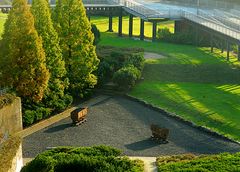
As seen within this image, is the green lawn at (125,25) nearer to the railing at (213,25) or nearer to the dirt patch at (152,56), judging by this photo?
the railing at (213,25)

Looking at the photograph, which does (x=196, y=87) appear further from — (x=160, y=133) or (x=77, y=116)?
(x=77, y=116)

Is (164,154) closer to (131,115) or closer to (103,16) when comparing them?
(131,115)

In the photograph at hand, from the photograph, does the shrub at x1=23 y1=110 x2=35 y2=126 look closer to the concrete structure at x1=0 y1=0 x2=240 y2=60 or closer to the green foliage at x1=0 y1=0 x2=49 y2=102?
the green foliage at x1=0 y1=0 x2=49 y2=102

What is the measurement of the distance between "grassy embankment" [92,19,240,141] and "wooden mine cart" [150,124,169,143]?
4.47m

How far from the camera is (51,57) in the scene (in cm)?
3834

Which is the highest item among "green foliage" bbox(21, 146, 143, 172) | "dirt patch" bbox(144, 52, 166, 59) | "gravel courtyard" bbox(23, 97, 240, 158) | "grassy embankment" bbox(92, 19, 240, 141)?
"green foliage" bbox(21, 146, 143, 172)

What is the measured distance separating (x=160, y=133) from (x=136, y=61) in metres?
17.4

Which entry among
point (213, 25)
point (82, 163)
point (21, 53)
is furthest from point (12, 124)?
point (213, 25)

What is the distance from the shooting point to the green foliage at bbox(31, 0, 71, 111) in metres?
37.6

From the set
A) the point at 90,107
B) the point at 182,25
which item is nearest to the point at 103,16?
the point at 182,25

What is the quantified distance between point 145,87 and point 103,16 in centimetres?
4747

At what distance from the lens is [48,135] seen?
3469 cm

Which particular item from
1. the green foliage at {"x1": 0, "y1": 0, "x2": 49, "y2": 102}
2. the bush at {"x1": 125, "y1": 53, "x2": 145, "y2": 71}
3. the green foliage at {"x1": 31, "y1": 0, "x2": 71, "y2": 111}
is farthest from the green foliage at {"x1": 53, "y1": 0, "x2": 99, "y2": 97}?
the bush at {"x1": 125, "y1": 53, "x2": 145, "y2": 71}

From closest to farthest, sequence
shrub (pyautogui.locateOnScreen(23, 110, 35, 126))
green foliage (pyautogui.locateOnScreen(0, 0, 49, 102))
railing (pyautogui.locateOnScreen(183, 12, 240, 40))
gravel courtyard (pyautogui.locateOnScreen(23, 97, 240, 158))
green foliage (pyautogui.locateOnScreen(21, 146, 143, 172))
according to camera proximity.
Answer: green foliage (pyautogui.locateOnScreen(21, 146, 143, 172))
gravel courtyard (pyautogui.locateOnScreen(23, 97, 240, 158))
green foliage (pyautogui.locateOnScreen(0, 0, 49, 102))
shrub (pyautogui.locateOnScreen(23, 110, 35, 126))
railing (pyautogui.locateOnScreen(183, 12, 240, 40))
